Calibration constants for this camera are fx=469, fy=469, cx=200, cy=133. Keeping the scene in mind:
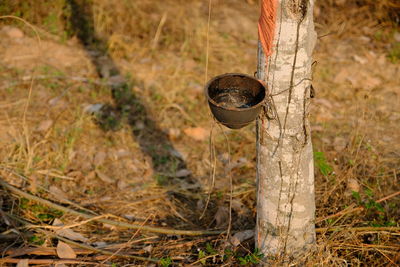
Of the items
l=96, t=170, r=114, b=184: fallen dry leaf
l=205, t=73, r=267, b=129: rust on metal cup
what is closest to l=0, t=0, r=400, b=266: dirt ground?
l=96, t=170, r=114, b=184: fallen dry leaf

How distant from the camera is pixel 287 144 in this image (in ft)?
6.96

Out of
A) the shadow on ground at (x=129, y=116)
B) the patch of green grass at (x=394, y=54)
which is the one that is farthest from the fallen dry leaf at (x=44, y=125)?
the patch of green grass at (x=394, y=54)

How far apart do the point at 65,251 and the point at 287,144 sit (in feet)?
4.28

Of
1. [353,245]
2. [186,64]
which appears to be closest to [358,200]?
[353,245]

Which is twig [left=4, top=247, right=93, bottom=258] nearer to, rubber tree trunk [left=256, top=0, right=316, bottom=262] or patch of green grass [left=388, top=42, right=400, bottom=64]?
rubber tree trunk [left=256, top=0, right=316, bottom=262]

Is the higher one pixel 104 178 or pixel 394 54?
pixel 394 54

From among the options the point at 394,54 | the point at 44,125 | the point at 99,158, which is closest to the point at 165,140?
the point at 99,158

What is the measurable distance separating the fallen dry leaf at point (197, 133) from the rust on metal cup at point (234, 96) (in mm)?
1405

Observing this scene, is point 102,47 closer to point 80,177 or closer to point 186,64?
point 186,64

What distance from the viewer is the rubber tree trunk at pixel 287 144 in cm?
196

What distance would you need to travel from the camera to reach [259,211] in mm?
2330

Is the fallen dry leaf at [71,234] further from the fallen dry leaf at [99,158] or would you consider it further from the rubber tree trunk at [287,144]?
the rubber tree trunk at [287,144]

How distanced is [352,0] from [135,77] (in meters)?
2.63

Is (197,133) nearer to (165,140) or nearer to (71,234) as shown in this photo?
(165,140)
